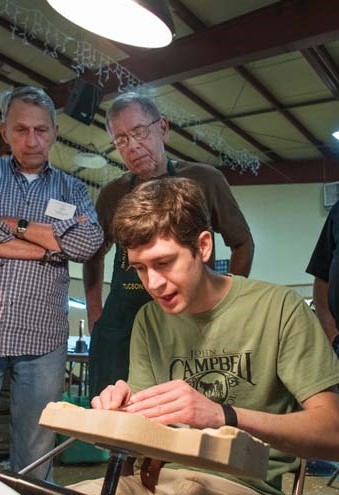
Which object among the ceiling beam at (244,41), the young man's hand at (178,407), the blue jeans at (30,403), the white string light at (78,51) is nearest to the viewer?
the young man's hand at (178,407)

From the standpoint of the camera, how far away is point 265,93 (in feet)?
24.3

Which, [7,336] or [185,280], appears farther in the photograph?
[7,336]

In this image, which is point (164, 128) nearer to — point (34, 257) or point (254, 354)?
point (34, 257)

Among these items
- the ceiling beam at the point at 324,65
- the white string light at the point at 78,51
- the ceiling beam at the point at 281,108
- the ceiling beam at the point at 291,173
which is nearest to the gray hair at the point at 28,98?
the white string light at the point at 78,51

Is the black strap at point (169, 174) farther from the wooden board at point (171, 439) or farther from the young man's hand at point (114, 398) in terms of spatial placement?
the wooden board at point (171, 439)

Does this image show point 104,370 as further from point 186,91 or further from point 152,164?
point 186,91

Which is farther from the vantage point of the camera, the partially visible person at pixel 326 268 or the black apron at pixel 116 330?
the partially visible person at pixel 326 268

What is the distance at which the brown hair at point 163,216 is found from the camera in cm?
117

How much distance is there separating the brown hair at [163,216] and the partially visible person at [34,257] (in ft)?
2.64

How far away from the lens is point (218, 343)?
4.14 ft

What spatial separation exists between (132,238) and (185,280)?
147mm

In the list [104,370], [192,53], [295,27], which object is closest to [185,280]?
[104,370]

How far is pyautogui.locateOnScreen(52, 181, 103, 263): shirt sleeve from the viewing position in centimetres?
197

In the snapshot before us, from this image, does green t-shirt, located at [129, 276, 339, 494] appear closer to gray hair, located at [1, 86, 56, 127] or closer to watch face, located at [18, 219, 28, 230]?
watch face, located at [18, 219, 28, 230]
